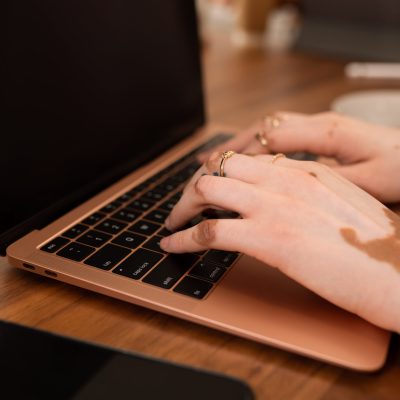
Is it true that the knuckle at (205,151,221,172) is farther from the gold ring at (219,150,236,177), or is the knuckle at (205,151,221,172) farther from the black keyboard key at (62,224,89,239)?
the black keyboard key at (62,224,89,239)

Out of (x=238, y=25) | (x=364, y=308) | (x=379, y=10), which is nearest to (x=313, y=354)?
(x=364, y=308)

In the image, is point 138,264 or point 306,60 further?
point 306,60

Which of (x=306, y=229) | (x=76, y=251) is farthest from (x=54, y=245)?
(x=306, y=229)

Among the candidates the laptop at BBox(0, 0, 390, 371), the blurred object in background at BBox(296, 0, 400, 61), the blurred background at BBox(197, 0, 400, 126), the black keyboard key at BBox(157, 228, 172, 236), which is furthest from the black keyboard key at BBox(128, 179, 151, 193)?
the blurred object in background at BBox(296, 0, 400, 61)

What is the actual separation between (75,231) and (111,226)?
40mm

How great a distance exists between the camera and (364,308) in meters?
0.43

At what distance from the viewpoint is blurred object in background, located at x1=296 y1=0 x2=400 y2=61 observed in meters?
1.44

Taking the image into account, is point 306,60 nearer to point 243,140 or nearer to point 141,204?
point 243,140

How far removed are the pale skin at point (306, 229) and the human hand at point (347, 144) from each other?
130mm

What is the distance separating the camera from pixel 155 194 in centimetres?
67

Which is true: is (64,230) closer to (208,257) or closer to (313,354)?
(208,257)

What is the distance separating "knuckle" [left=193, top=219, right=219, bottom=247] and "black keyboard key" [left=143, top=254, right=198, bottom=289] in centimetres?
3

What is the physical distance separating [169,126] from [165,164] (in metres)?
0.11

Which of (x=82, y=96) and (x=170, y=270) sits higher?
(x=82, y=96)
